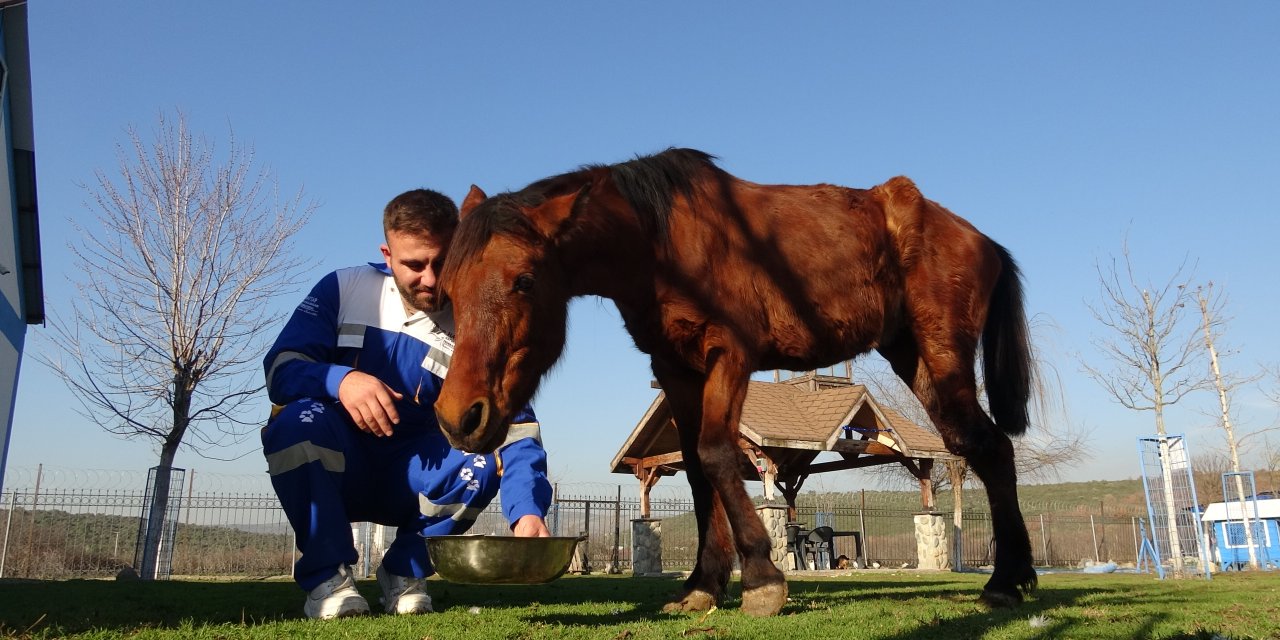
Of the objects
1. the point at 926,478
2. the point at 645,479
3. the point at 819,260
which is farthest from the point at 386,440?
the point at 926,478

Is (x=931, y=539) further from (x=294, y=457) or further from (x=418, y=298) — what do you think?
(x=294, y=457)

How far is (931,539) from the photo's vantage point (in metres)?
20.0

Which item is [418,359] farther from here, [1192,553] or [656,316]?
[1192,553]

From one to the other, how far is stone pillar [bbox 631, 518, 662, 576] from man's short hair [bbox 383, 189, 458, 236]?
605 inches

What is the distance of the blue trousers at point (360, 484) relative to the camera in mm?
3164

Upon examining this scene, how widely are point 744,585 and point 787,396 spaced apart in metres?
18.1

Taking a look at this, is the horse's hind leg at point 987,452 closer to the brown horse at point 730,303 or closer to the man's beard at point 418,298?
the brown horse at point 730,303

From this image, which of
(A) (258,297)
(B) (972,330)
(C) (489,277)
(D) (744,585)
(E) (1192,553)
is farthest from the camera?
(E) (1192,553)

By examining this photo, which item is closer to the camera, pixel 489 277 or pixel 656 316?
pixel 489 277

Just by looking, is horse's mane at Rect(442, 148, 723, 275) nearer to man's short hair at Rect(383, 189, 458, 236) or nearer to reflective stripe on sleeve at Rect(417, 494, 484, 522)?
man's short hair at Rect(383, 189, 458, 236)

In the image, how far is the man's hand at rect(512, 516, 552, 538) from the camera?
311 cm

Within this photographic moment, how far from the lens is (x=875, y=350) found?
4.65 m

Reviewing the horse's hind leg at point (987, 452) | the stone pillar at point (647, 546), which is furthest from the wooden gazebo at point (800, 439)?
the horse's hind leg at point (987, 452)

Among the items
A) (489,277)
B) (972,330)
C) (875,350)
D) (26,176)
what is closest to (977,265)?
(972,330)
